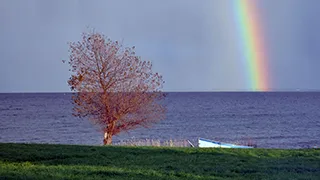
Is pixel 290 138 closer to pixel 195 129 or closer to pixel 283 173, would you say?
pixel 195 129

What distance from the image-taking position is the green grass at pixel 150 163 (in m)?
12.3

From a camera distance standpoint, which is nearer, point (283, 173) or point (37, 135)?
point (283, 173)

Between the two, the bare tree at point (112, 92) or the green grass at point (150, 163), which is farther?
the bare tree at point (112, 92)

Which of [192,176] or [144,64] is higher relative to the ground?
[144,64]

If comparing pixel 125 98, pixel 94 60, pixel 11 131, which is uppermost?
pixel 94 60

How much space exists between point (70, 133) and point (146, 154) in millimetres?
40360

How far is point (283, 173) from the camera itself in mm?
13094

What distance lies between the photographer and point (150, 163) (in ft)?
48.6

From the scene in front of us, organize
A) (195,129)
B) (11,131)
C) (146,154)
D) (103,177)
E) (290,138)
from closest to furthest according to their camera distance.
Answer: (103,177), (146,154), (290,138), (11,131), (195,129)

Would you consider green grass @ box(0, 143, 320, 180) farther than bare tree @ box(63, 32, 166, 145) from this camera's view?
No

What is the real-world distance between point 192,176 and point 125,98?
603 inches

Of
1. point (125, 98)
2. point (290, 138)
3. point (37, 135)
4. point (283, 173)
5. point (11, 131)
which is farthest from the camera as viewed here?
point (11, 131)

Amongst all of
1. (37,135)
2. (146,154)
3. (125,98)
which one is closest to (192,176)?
(146,154)

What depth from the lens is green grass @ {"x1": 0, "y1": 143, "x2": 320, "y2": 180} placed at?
483 inches
